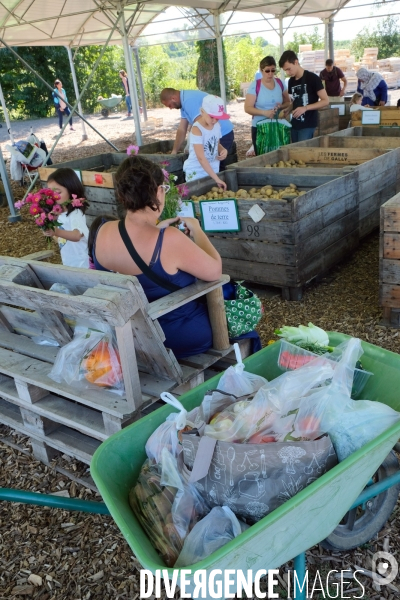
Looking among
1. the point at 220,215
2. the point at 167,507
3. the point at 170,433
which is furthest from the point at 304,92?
the point at 167,507

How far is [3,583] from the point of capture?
2.19 metres

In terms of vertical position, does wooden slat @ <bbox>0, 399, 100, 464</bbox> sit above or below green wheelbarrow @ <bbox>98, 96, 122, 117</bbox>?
below

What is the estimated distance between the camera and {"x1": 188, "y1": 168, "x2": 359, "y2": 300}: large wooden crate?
4234mm

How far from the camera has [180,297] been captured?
236 cm

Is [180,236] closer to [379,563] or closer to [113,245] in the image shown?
[113,245]

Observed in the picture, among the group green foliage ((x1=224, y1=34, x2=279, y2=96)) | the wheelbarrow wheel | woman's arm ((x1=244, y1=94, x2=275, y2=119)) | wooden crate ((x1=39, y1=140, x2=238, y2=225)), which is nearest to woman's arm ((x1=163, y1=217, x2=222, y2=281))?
the wheelbarrow wheel

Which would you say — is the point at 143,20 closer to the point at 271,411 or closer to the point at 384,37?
the point at 271,411

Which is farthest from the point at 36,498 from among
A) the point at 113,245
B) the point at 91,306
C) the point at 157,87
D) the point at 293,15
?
the point at 157,87

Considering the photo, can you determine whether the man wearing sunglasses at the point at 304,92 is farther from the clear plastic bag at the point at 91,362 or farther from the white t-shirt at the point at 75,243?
the clear plastic bag at the point at 91,362

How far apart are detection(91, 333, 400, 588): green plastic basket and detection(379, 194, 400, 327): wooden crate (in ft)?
6.06

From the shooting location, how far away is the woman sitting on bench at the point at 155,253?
2424 mm

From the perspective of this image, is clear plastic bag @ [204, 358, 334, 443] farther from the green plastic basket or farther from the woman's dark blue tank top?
the woman's dark blue tank top

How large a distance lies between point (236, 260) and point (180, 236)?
2233 millimetres
